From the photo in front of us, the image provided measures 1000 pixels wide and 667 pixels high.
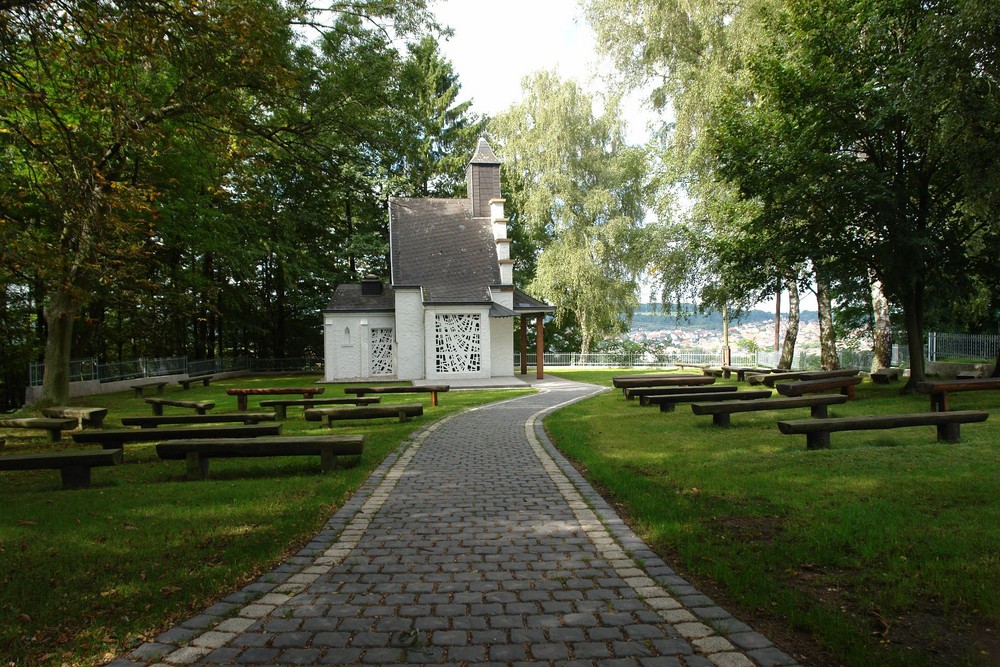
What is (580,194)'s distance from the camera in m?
32.9

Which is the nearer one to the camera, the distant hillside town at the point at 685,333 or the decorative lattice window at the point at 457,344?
the decorative lattice window at the point at 457,344

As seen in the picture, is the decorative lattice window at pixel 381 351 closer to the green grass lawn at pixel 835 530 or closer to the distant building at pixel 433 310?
the distant building at pixel 433 310

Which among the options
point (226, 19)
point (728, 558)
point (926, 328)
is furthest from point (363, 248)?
point (728, 558)

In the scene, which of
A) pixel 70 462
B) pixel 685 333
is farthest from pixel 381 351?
pixel 685 333

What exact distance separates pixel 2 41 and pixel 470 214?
932 inches

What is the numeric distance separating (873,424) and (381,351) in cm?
2170

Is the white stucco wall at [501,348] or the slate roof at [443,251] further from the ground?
the slate roof at [443,251]

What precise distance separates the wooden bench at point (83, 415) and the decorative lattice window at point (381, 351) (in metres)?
15.2

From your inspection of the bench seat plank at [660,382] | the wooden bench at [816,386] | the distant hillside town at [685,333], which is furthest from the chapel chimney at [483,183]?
the wooden bench at [816,386]

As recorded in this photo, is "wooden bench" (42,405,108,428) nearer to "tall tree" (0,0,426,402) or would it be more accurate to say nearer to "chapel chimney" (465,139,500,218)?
"tall tree" (0,0,426,402)

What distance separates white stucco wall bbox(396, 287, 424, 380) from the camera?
2630 cm

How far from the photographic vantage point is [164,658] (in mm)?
3311

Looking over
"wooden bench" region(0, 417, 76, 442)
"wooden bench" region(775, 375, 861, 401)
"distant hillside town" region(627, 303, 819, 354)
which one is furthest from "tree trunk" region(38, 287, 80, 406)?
"distant hillside town" region(627, 303, 819, 354)

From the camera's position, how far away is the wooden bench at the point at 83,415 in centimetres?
1187
